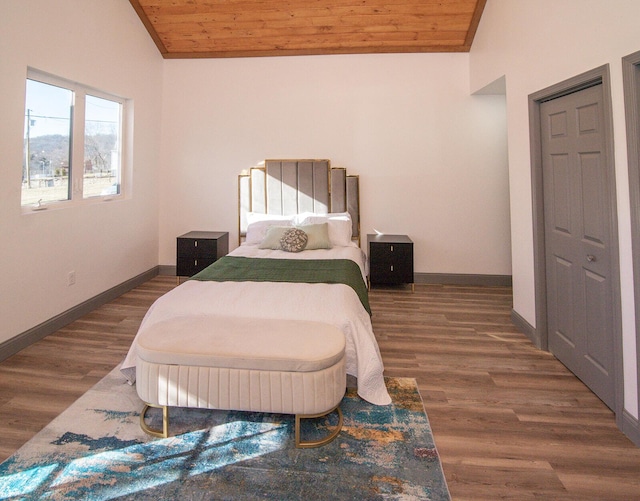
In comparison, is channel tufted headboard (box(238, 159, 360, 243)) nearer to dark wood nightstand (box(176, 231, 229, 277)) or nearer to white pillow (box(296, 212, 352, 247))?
white pillow (box(296, 212, 352, 247))

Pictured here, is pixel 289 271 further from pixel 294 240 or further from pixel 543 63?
pixel 543 63

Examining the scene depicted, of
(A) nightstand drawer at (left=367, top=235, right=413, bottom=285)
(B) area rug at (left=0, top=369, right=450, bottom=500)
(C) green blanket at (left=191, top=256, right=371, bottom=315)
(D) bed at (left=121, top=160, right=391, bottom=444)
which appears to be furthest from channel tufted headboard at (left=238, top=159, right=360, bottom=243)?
(B) area rug at (left=0, top=369, right=450, bottom=500)

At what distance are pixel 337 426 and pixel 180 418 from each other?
87 cm

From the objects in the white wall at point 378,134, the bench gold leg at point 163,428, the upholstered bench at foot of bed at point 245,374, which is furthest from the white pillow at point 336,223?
the bench gold leg at point 163,428

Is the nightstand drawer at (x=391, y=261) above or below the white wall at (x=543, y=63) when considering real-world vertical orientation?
below

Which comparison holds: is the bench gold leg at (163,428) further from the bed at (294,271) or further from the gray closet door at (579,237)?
the gray closet door at (579,237)

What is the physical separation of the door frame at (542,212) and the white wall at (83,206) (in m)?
3.91

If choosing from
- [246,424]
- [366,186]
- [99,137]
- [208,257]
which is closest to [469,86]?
[366,186]

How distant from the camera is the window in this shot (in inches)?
137

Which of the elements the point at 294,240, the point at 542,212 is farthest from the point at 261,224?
the point at 542,212

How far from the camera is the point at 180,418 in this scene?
2.33 meters

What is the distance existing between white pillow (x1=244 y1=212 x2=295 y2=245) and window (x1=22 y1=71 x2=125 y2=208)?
1571 millimetres

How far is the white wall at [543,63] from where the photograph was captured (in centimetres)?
221

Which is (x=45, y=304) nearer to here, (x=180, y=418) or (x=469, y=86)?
(x=180, y=418)
